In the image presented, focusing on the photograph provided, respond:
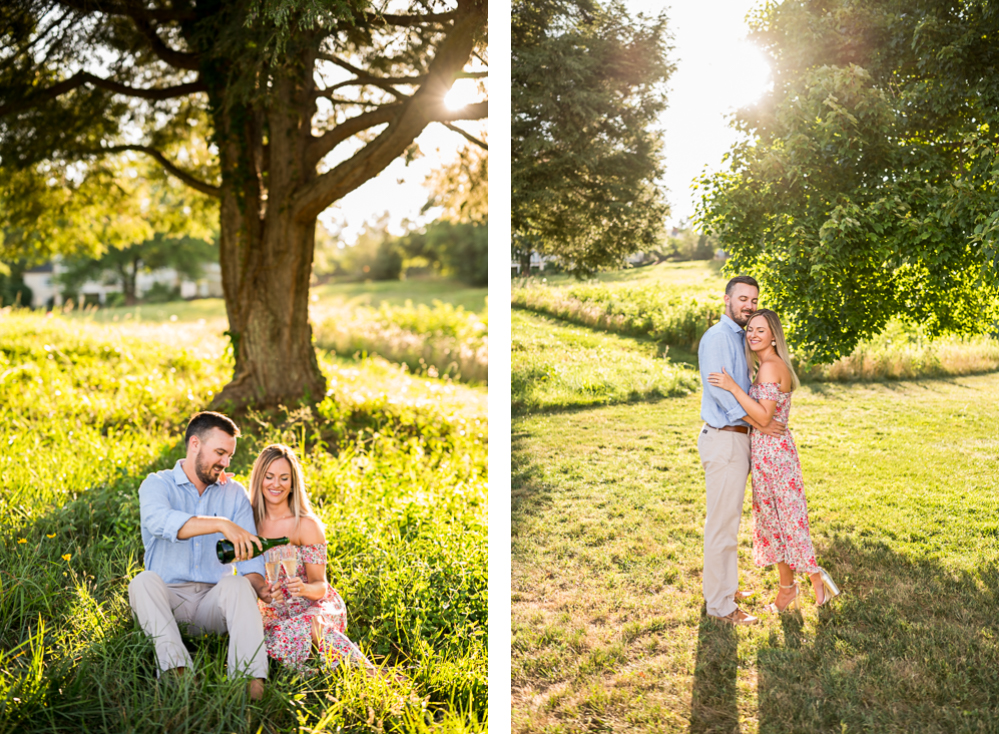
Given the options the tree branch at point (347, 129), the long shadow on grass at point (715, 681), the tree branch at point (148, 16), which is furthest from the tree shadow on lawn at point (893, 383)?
the tree branch at point (148, 16)

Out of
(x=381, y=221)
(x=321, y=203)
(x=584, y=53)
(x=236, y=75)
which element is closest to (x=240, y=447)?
(x=321, y=203)

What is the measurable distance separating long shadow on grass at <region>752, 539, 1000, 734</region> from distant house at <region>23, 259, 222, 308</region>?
3197cm

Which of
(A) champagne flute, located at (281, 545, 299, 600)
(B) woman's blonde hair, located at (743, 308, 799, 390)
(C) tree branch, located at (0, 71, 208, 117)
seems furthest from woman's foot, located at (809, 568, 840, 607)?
(C) tree branch, located at (0, 71, 208, 117)

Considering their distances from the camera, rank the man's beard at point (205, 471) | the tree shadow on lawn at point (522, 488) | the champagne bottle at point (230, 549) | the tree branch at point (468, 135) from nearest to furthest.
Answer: the champagne bottle at point (230, 549), the man's beard at point (205, 471), the tree shadow on lawn at point (522, 488), the tree branch at point (468, 135)

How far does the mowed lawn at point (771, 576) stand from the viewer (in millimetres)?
2779

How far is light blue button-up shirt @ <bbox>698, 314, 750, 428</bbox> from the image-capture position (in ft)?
10.3

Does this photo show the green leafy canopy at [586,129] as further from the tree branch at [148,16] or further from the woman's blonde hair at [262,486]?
the tree branch at [148,16]

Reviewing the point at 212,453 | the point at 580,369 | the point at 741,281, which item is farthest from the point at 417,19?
the point at 212,453

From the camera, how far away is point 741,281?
10.5 feet

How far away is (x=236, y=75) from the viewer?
20.2 ft

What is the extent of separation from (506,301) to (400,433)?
3.65 metres

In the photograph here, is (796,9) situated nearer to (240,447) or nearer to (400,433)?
(400,433)

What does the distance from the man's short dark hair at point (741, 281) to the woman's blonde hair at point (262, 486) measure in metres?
2.34

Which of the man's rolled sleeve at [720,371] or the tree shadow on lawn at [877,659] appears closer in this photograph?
the tree shadow on lawn at [877,659]
